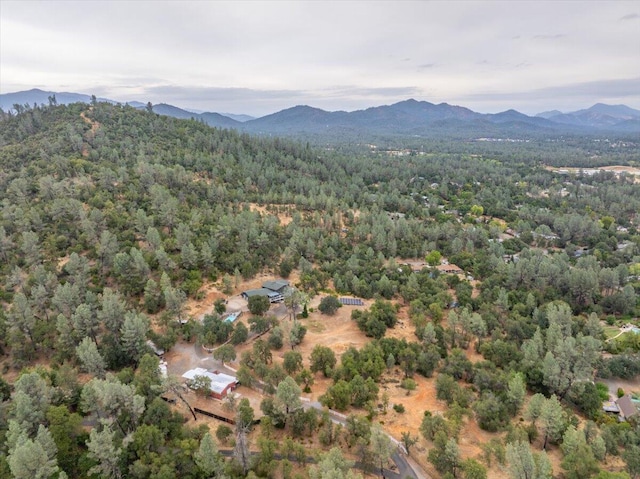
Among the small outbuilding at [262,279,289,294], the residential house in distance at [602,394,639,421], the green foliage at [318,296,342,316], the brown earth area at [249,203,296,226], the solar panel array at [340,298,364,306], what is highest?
the brown earth area at [249,203,296,226]

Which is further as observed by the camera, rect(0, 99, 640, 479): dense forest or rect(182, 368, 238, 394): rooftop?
rect(182, 368, 238, 394): rooftop

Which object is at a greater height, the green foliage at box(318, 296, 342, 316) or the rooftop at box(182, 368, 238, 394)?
the green foliage at box(318, 296, 342, 316)

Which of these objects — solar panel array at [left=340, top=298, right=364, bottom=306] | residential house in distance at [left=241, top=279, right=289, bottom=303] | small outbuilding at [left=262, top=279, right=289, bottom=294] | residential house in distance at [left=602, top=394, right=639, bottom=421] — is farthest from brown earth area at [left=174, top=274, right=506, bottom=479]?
residential house in distance at [left=602, top=394, right=639, bottom=421]

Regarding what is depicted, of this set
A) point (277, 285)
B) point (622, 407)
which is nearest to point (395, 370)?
point (622, 407)

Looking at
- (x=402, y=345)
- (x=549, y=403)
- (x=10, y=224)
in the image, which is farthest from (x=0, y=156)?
(x=549, y=403)

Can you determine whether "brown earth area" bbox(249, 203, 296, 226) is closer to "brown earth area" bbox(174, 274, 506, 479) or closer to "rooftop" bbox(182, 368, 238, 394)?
"brown earth area" bbox(174, 274, 506, 479)

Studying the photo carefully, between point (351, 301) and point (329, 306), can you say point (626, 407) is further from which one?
point (329, 306)

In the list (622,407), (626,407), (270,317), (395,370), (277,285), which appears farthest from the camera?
(277,285)
